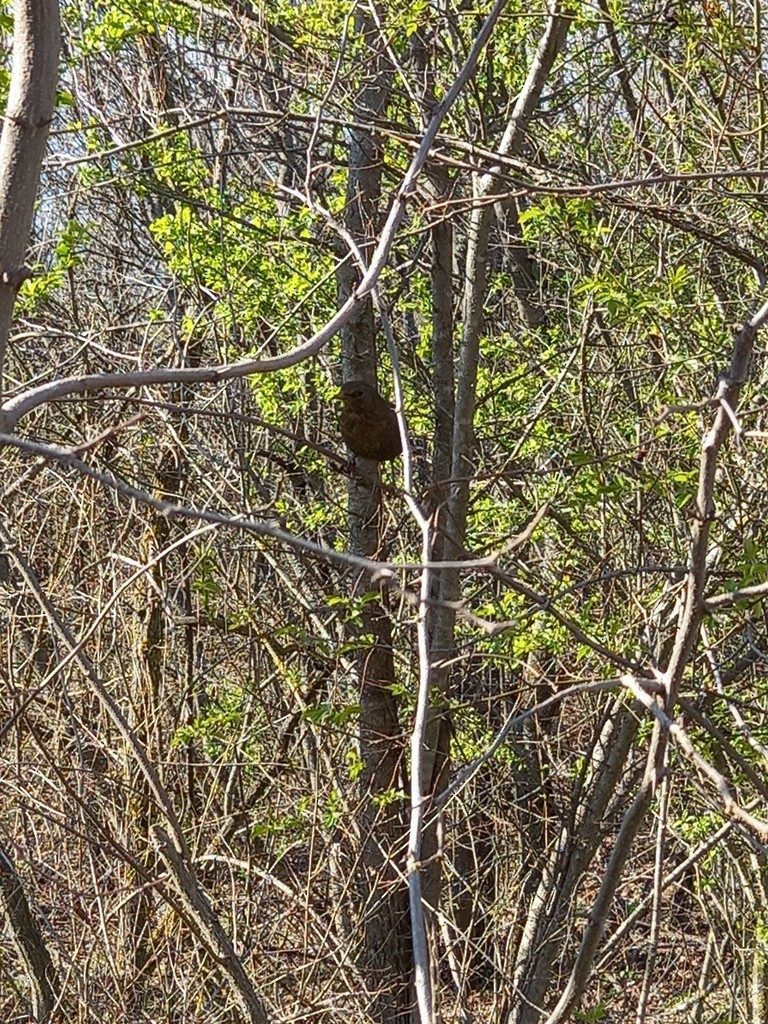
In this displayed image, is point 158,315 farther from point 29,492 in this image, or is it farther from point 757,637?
point 757,637

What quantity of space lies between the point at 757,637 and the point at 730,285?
1571mm

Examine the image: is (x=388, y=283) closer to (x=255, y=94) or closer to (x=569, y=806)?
(x=255, y=94)

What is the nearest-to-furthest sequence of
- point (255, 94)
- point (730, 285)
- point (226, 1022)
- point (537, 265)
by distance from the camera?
point (226, 1022) < point (730, 285) < point (255, 94) < point (537, 265)

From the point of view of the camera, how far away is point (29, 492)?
5547mm

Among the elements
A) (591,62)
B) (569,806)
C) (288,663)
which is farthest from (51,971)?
(591,62)

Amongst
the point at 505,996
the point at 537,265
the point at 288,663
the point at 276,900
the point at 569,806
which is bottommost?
the point at 505,996

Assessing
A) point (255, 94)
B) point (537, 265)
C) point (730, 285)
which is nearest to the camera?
point (730, 285)

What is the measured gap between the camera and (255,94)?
6148mm

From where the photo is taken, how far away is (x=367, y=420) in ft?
15.5

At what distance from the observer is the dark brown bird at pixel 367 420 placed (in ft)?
15.5

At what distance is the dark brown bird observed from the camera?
473 cm

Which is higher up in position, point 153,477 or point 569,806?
point 153,477

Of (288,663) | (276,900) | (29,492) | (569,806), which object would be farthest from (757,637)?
(29,492)

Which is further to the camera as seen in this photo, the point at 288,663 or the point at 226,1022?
the point at 288,663
